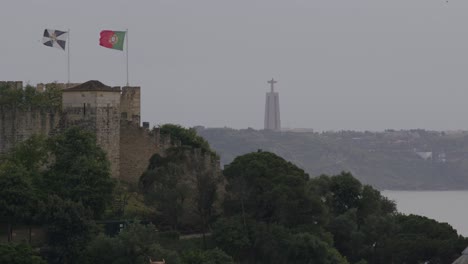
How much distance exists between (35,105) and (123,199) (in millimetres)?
4759

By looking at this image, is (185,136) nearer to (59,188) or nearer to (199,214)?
(199,214)

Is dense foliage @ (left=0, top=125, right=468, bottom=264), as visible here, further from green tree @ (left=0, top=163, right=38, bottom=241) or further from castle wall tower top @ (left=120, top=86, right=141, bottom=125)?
castle wall tower top @ (left=120, top=86, right=141, bottom=125)

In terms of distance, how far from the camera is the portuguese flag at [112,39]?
2307 inches

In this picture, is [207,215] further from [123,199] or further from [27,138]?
[27,138]

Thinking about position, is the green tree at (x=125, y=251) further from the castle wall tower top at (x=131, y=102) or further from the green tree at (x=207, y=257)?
the castle wall tower top at (x=131, y=102)

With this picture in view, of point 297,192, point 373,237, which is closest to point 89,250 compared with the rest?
point 297,192

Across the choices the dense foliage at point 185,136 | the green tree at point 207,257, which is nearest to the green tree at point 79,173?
the green tree at point 207,257

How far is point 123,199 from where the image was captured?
5416 centimetres

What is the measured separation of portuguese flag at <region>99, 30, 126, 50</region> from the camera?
58.6 meters

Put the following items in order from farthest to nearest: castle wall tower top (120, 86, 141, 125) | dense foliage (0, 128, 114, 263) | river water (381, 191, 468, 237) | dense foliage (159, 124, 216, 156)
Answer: river water (381, 191, 468, 237) < dense foliage (159, 124, 216, 156) < castle wall tower top (120, 86, 141, 125) < dense foliage (0, 128, 114, 263)

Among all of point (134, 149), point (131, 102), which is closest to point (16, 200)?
point (134, 149)

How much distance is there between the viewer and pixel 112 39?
58.8 metres

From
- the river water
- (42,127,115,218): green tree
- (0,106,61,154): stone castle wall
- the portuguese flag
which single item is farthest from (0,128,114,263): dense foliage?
the river water

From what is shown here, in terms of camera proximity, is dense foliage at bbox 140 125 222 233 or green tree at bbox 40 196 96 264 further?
dense foliage at bbox 140 125 222 233
